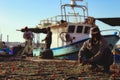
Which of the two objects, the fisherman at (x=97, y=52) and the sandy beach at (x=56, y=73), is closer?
the sandy beach at (x=56, y=73)

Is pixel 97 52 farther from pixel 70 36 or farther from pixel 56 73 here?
pixel 70 36

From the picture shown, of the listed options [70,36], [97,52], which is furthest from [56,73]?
[70,36]

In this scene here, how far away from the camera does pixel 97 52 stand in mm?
9586

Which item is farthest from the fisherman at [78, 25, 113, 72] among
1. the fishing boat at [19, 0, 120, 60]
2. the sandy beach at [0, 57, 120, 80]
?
the fishing boat at [19, 0, 120, 60]

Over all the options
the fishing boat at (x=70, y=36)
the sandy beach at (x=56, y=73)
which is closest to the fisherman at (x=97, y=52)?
the sandy beach at (x=56, y=73)

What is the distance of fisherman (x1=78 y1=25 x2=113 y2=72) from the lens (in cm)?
927

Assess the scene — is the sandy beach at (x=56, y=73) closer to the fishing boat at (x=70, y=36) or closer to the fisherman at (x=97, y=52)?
the fisherman at (x=97, y=52)

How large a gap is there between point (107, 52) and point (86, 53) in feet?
2.41

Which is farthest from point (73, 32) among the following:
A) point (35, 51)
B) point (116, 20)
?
point (116, 20)

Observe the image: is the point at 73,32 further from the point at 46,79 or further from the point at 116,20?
the point at 46,79

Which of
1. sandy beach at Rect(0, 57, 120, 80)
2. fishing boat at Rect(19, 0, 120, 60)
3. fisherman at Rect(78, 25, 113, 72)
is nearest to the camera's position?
sandy beach at Rect(0, 57, 120, 80)

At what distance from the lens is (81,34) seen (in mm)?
28484

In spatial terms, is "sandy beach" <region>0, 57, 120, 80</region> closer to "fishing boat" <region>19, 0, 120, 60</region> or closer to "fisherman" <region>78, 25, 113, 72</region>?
"fisherman" <region>78, 25, 113, 72</region>

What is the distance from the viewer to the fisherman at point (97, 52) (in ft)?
30.4
